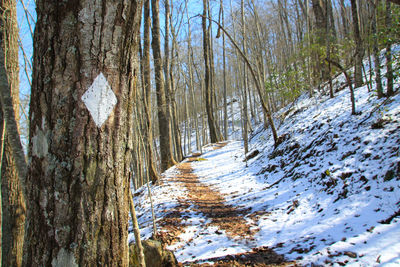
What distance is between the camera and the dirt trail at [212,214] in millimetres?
3848

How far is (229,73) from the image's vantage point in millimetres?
37625

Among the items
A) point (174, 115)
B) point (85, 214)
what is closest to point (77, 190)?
point (85, 214)

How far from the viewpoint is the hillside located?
2.73m

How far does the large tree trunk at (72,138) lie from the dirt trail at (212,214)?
2724mm

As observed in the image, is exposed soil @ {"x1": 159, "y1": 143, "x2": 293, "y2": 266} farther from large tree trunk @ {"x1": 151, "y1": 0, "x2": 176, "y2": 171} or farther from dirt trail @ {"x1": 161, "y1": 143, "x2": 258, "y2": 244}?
large tree trunk @ {"x1": 151, "y1": 0, "x2": 176, "y2": 171}

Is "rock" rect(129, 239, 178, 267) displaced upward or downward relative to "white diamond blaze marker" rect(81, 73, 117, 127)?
downward

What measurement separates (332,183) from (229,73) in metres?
35.1

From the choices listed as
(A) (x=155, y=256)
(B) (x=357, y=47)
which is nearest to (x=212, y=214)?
(A) (x=155, y=256)

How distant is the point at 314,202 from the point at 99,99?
3853 mm

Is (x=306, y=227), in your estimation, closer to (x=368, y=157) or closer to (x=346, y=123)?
(x=368, y=157)

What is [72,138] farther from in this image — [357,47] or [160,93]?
[160,93]

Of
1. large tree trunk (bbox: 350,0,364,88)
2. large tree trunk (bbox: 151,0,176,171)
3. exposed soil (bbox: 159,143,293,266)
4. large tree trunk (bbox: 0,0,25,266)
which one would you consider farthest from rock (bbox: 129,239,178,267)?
large tree trunk (bbox: 350,0,364,88)

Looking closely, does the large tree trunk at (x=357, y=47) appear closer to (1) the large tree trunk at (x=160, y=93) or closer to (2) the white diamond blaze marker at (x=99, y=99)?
(1) the large tree trunk at (x=160, y=93)

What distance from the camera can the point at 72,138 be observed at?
4.21 ft
